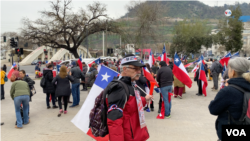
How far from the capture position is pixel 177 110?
8.56m

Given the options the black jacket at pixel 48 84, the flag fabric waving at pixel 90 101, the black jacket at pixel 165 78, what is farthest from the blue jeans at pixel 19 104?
the black jacket at pixel 165 78

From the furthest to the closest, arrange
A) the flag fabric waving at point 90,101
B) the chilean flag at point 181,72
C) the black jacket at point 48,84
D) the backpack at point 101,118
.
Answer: the chilean flag at point 181,72 → the black jacket at point 48,84 → the flag fabric waving at point 90,101 → the backpack at point 101,118

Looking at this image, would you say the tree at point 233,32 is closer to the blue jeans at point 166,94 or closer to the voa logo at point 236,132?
the blue jeans at point 166,94

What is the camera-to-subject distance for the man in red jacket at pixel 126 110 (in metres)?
Answer: 2.51

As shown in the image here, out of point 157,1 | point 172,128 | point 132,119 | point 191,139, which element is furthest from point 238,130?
point 157,1

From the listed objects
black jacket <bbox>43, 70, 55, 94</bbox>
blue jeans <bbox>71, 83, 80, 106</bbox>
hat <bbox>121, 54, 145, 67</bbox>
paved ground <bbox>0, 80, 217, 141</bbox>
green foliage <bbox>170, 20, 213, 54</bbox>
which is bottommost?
paved ground <bbox>0, 80, 217, 141</bbox>

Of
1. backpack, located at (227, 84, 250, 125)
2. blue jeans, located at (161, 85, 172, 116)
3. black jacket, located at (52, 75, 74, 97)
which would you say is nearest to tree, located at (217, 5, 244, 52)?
blue jeans, located at (161, 85, 172, 116)

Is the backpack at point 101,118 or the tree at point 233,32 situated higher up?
the tree at point 233,32

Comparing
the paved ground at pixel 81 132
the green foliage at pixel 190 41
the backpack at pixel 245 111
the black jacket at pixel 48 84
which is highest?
the green foliage at pixel 190 41

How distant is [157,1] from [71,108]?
683 inches

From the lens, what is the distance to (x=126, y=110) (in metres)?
2.67

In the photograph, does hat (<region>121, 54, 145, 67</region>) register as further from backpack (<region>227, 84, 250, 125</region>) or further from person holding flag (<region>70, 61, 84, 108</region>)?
person holding flag (<region>70, 61, 84, 108</region>)

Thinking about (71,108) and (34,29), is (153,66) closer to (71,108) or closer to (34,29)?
(71,108)

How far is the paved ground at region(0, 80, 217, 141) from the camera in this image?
19.0ft
